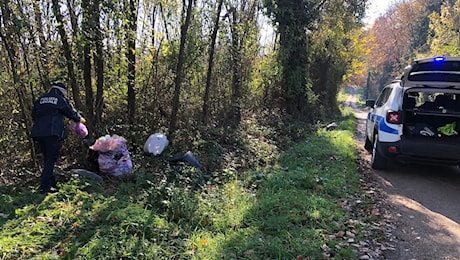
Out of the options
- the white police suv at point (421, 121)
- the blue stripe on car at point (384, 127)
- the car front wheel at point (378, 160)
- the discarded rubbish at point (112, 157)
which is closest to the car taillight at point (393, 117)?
the white police suv at point (421, 121)

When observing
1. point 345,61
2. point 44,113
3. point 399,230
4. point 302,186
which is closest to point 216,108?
point 302,186

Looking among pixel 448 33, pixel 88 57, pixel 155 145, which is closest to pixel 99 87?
pixel 88 57

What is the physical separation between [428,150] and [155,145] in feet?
16.7

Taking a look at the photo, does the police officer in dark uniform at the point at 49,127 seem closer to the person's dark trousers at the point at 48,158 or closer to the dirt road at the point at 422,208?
the person's dark trousers at the point at 48,158

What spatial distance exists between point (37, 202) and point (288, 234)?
3.22 m

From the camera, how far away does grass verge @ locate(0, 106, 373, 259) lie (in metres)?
3.63

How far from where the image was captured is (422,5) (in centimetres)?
4319

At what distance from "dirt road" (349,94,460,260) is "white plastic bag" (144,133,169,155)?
4.08 metres

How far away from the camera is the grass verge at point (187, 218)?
3.63m

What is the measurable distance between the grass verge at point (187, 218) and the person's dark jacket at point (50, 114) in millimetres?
798

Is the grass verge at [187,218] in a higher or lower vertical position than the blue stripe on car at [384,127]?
lower

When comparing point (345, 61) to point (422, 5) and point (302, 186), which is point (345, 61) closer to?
point (302, 186)

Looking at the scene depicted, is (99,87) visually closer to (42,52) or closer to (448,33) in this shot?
(42,52)

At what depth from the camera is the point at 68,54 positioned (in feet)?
19.6
